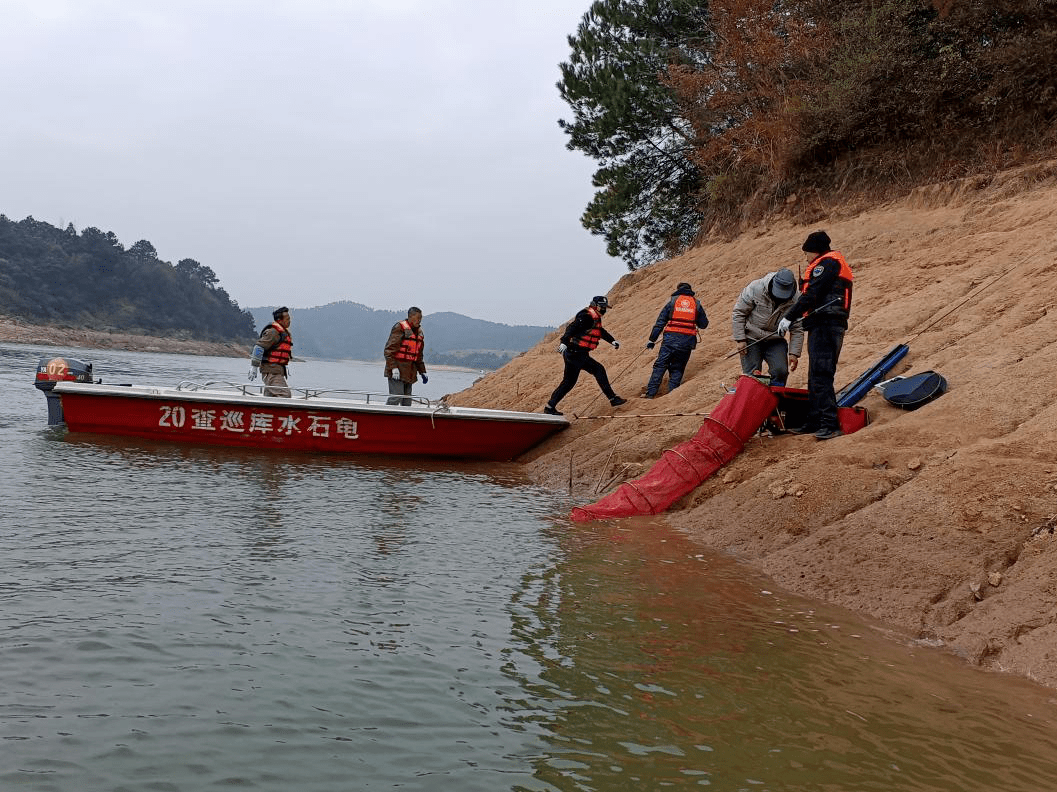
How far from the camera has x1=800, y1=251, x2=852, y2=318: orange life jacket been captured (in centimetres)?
817

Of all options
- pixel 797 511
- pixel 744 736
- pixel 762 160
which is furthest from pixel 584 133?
pixel 744 736

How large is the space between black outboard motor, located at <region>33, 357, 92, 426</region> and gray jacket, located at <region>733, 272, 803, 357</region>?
10204 mm

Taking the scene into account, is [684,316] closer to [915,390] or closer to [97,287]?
[915,390]

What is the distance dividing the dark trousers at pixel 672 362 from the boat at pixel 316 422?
1456 millimetres

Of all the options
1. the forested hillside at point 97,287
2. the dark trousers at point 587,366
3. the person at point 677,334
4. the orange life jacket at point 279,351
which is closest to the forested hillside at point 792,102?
the person at point 677,334

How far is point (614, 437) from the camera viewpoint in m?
11.1

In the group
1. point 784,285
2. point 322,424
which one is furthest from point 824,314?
point 322,424

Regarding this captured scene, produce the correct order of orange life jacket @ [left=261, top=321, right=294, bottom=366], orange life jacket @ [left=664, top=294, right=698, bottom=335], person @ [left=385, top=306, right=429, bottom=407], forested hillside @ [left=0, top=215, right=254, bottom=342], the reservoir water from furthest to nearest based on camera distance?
forested hillside @ [left=0, top=215, right=254, bottom=342]
person @ [left=385, top=306, right=429, bottom=407]
orange life jacket @ [left=261, top=321, right=294, bottom=366]
orange life jacket @ [left=664, top=294, right=698, bottom=335]
the reservoir water

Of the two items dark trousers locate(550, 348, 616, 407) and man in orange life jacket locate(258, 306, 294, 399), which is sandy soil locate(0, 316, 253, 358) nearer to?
man in orange life jacket locate(258, 306, 294, 399)

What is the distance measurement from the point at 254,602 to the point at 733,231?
17.1 meters

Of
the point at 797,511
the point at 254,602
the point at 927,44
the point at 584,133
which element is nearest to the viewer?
the point at 254,602

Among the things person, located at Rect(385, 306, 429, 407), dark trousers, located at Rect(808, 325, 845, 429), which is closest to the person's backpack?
dark trousers, located at Rect(808, 325, 845, 429)

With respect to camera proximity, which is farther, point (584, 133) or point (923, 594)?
point (584, 133)

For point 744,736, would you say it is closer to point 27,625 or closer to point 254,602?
point 254,602
